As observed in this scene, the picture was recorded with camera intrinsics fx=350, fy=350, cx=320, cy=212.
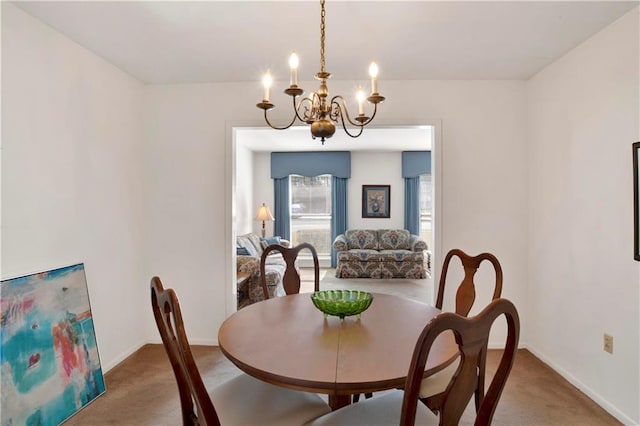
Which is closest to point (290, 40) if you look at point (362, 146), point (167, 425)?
point (167, 425)

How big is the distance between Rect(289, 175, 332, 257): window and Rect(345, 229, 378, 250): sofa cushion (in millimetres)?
777

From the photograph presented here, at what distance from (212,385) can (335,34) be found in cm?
258

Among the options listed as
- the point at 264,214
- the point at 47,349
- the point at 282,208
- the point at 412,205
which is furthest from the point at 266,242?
the point at 47,349

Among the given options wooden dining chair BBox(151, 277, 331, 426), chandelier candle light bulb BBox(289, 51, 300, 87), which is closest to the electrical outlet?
wooden dining chair BBox(151, 277, 331, 426)

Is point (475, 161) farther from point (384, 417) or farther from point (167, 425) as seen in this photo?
point (167, 425)

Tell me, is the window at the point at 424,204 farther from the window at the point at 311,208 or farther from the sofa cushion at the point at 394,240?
the window at the point at 311,208

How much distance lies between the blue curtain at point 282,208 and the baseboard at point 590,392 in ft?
17.0

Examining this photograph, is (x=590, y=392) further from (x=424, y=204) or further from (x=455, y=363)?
(x=424, y=204)

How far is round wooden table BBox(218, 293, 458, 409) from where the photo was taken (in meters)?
1.13

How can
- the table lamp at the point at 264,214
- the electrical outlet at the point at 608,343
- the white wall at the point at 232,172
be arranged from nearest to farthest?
the electrical outlet at the point at 608,343 → the white wall at the point at 232,172 → the table lamp at the point at 264,214

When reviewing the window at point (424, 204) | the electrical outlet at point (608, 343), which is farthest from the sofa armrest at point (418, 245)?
the electrical outlet at point (608, 343)

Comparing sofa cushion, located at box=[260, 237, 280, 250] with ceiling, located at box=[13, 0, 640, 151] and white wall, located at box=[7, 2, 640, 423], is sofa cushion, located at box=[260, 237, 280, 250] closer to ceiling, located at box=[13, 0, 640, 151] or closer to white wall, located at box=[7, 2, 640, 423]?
white wall, located at box=[7, 2, 640, 423]

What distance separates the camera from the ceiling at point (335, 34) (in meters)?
2.00

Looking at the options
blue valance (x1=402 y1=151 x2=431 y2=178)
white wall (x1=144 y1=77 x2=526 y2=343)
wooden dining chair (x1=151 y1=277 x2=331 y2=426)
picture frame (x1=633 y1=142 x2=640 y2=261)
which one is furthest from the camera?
blue valance (x1=402 y1=151 x2=431 y2=178)
